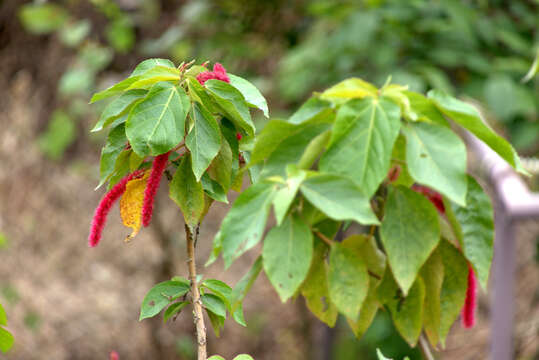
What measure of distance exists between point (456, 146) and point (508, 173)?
1.04 meters

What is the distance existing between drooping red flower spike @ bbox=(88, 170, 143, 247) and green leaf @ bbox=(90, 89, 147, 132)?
0.07 m

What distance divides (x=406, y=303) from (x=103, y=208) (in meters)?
0.37

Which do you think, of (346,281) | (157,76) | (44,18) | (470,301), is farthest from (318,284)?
(44,18)

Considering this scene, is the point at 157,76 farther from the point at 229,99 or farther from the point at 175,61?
the point at 175,61

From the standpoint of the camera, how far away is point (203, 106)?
69 cm

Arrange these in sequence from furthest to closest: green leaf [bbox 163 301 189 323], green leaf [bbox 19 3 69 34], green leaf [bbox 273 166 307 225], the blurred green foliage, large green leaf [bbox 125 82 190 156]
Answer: green leaf [bbox 19 3 69 34], the blurred green foliage, green leaf [bbox 163 301 189 323], large green leaf [bbox 125 82 190 156], green leaf [bbox 273 166 307 225]

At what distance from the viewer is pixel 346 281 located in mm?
660

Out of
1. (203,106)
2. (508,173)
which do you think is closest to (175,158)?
(203,106)

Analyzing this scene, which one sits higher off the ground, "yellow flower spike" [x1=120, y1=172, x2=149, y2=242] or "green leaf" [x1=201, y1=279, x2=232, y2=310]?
"yellow flower spike" [x1=120, y1=172, x2=149, y2=242]

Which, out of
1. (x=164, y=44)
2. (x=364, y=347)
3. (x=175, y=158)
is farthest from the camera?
(x=364, y=347)

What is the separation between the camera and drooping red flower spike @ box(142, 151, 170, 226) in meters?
0.69

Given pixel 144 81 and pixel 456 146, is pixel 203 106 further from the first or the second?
pixel 456 146

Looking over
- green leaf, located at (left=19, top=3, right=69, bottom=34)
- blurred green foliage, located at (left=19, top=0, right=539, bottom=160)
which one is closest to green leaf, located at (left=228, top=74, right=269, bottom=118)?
blurred green foliage, located at (left=19, top=0, right=539, bottom=160)

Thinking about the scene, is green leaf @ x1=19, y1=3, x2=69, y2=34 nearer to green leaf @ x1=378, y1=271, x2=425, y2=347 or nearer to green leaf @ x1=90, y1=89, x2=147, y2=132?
green leaf @ x1=90, y1=89, x2=147, y2=132
